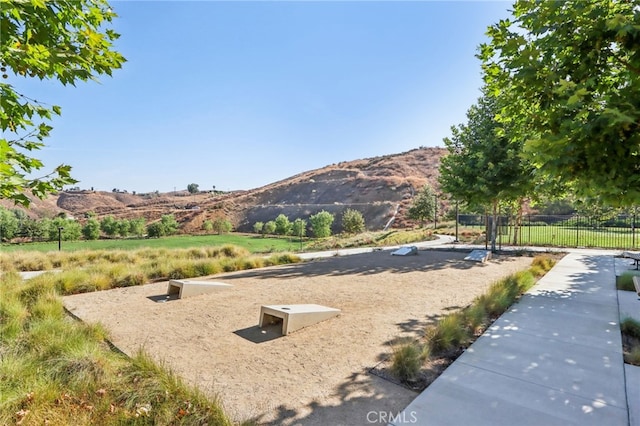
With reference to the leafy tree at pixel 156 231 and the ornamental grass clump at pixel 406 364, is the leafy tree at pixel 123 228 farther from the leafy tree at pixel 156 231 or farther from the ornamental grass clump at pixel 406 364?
the ornamental grass clump at pixel 406 364

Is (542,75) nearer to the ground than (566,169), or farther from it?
farther from it

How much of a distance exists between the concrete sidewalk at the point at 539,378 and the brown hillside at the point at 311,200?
4436 cm

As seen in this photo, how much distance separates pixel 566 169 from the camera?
3.04 metres

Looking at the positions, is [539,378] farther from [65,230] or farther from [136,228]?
[136,228]

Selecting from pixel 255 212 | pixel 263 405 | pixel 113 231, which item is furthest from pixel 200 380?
pixel 255 212

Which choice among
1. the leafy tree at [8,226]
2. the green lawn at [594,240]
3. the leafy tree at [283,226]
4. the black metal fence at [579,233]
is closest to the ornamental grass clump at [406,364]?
the black metal fence at [579,233]

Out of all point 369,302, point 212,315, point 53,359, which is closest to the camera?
point 53,359

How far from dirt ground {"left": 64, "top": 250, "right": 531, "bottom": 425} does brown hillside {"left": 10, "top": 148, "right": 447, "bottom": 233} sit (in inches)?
1633

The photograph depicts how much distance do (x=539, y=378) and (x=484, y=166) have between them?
39.0ft

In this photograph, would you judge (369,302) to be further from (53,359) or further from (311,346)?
(53,359)

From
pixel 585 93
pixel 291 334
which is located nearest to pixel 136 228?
pixel 291 334

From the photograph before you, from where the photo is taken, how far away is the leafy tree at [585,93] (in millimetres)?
2701

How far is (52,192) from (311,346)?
11.9 ft

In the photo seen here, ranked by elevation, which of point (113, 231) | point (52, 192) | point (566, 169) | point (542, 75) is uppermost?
point (542, 75)
